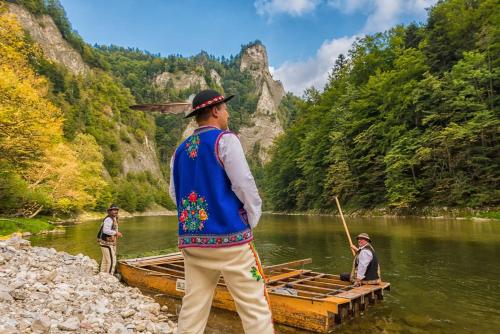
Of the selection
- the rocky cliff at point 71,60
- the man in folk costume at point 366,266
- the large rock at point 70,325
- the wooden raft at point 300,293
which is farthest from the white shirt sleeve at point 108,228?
the rocky cliff at point 71,60

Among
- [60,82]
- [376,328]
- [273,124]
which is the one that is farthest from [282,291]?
[273,124]

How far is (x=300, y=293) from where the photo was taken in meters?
8.45

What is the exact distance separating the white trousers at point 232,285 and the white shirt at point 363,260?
623cm

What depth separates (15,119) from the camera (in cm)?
2056

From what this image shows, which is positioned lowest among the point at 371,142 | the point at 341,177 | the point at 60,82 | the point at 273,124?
the point at 341,177

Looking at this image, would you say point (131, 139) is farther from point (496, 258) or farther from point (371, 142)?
point (496, 258)

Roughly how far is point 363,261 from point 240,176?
6.85 meters

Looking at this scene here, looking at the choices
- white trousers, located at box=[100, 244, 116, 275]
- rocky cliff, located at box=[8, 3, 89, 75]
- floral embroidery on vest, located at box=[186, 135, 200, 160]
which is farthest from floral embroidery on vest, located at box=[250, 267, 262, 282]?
rocky cliff, located at box=[8, 3, 89, 75]

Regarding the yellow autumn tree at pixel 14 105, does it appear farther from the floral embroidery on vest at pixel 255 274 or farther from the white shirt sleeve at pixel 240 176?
the floral embroidery on vest at pixel 255 274

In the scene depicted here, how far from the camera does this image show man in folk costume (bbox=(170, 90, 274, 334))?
3121mm

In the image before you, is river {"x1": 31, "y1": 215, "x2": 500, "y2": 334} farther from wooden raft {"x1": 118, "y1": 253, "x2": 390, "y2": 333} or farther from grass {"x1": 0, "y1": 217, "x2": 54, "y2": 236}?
grass {"x1": 0, "y1": 217, "x2": 54, "y2": 236}

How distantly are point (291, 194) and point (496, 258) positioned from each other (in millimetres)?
53554

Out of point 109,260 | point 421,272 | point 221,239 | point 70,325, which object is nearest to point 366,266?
point 421,272

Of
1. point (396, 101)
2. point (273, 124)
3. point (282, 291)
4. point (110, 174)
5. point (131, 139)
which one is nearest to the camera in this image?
point (282, 291)
